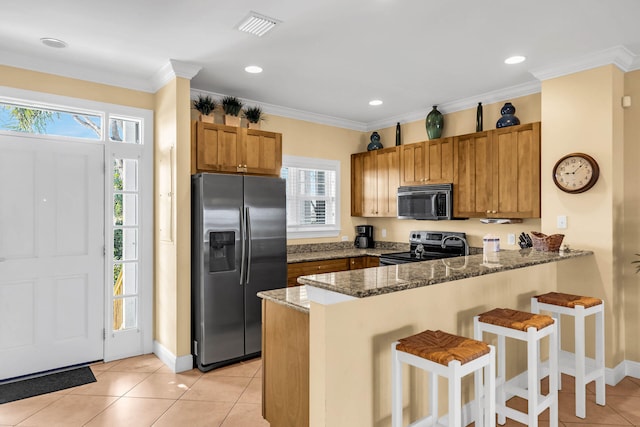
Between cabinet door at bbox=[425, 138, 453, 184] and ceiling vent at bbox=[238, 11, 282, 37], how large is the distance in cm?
254

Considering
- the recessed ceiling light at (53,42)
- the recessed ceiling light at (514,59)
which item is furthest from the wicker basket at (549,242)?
the recessed ceiling light at (53,42)

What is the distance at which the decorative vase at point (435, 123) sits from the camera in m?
4.73

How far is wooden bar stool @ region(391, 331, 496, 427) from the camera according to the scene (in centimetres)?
178

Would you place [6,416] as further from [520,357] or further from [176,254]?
[520,357]

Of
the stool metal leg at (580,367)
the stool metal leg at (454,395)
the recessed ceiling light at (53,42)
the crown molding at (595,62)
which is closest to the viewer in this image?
the stool metal leg at (454,395)

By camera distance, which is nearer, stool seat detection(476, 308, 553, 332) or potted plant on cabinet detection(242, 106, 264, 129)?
stool seat detection(476, 308, 553, 332)

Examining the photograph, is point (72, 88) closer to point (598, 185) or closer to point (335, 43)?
point (335, 43)

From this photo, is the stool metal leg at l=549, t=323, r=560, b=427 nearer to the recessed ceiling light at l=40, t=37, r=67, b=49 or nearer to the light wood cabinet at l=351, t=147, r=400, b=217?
the light wood cabinet at l=351, t=147, r=400, b=217

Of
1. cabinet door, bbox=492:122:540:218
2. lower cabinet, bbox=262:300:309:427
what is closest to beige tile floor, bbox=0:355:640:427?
lower cabinet, bbox=262:300:309:427

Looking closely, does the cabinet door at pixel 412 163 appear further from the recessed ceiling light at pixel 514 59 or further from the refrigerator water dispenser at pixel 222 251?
the refrigerator water dispenser at pixel 222 251

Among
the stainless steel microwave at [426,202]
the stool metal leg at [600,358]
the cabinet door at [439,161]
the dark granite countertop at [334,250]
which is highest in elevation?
the cabinet door at [439,161]

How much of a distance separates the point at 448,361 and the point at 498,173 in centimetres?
280

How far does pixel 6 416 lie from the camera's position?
108 inches

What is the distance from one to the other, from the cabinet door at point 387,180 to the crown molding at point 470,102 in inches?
18.9
